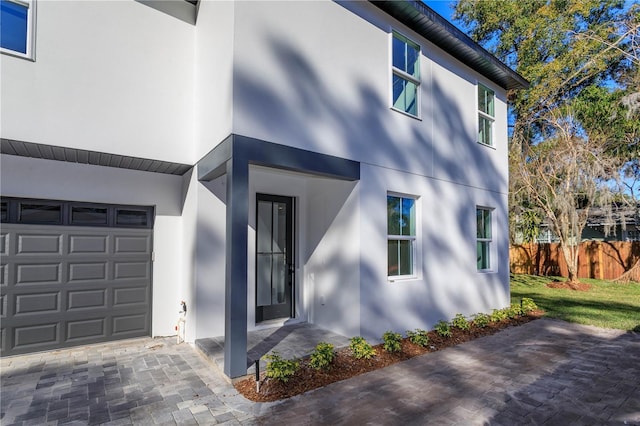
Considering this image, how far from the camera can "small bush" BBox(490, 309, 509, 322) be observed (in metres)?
7.23

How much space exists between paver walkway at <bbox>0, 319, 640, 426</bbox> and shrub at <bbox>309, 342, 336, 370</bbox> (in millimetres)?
352

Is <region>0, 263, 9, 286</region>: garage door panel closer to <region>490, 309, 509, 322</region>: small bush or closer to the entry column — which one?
the entry column

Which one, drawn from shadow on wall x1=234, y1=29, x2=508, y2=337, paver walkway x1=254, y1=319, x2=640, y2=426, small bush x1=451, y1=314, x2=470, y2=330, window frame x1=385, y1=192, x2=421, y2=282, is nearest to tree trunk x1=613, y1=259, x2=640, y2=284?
shadow on wall x1=234, y1=29, x2=508, y2=337

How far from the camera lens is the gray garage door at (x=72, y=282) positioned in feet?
16.8

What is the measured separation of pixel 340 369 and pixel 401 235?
265cm

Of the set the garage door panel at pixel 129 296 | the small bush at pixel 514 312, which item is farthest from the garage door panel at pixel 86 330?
the small bush at pixel 514 312

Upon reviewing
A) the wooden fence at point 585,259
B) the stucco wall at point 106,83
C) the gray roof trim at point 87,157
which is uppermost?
the stucco wall at point 106,83

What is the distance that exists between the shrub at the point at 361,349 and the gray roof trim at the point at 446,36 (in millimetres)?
5460

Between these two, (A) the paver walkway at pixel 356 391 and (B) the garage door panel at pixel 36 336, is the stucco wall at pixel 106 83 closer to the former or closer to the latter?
(B) the garage door panel at pixel 36 336

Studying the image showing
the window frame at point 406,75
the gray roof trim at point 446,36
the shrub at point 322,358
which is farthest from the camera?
the window frame at point 406,75

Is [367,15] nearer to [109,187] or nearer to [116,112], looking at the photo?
[116,112]

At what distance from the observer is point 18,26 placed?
15.6ft

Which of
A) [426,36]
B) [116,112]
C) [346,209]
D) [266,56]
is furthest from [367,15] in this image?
[116,112]

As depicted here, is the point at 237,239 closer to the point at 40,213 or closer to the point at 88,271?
the point at 88,271
